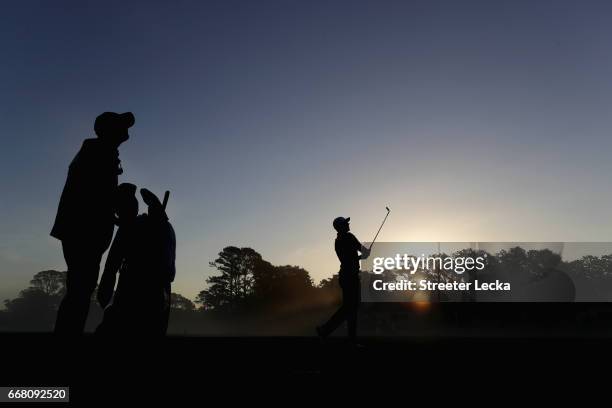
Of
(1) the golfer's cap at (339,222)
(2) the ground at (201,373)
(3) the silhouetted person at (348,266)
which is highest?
(1) the golfer's cap at (339,222)

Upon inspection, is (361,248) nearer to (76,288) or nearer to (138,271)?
(138,271)

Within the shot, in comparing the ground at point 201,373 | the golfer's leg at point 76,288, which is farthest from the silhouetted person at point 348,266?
the golfer's leg at point 76,288

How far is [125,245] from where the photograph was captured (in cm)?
482

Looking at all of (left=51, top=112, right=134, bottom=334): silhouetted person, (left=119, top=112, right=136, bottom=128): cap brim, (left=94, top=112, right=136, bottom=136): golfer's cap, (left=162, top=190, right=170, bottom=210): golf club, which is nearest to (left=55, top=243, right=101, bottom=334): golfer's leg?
(left=51, top=112, right=134, bottom=334): silhouetted person

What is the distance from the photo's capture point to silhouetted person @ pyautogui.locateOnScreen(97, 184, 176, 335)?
457 centimetres

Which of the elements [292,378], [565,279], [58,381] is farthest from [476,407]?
[565,279]

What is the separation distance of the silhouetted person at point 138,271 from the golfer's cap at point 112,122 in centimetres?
60

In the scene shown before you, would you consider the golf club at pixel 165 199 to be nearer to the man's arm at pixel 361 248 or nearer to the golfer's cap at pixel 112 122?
the golfer's cap at pixel 112 122

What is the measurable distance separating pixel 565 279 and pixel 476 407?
39.4m

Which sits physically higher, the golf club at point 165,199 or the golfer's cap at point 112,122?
the golfer's cap at point 112,122

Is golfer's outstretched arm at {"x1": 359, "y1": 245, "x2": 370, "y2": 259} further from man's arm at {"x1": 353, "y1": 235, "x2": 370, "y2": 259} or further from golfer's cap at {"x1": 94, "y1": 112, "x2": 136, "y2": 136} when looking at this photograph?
golfer's cap at {"x1": 94, "y1": 112, "x2": 136, "y2": 136}

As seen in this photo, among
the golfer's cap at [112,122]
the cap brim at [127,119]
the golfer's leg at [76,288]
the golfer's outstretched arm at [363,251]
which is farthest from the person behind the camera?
the golfer's outstretched arm at [363,251]

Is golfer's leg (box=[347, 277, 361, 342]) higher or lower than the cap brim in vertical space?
lower

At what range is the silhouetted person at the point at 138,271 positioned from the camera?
4570 mm
